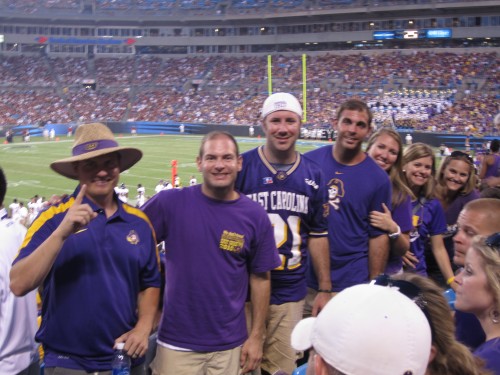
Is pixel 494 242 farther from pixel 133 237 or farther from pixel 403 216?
pixel 403 216

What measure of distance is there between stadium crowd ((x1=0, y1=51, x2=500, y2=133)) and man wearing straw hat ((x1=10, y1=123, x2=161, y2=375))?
35743 mm

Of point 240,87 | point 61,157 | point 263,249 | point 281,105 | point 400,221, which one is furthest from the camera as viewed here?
point 240,87

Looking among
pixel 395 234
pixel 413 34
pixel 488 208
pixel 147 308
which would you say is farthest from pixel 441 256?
pixel 413 34

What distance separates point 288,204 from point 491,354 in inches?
64.6

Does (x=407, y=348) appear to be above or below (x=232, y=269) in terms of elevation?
above

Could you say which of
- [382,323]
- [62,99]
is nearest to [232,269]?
[382,323]

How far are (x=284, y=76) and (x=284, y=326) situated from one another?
53379 millimetres

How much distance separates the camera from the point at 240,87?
56.6 meters

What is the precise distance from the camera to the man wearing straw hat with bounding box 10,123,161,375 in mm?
2682

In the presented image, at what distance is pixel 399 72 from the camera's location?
163ft

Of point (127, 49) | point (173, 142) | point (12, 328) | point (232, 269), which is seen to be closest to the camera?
point (12, 328)

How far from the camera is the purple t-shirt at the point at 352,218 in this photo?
3.91 meters

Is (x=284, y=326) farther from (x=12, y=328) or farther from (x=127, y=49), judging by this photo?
(x=127, y=49)

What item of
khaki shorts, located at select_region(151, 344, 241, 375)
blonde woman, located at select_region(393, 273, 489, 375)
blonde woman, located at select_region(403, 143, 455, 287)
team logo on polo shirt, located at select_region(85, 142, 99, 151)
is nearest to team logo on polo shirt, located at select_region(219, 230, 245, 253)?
khaki shorts, located at select_region(151, 344, 241, 375)
